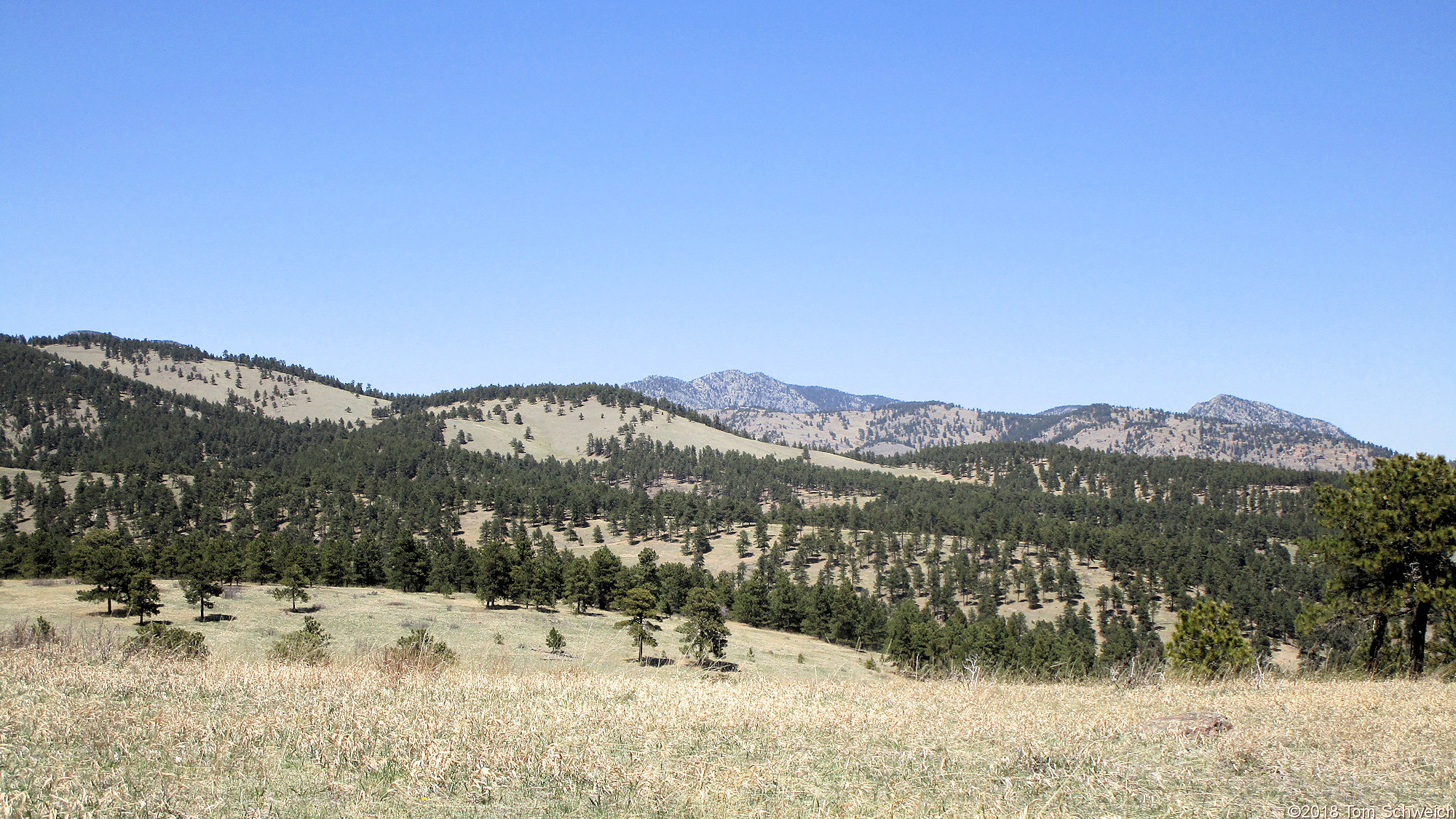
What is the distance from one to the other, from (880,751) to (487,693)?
4.67m

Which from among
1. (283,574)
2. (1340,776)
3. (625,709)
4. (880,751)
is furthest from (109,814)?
(283,574)

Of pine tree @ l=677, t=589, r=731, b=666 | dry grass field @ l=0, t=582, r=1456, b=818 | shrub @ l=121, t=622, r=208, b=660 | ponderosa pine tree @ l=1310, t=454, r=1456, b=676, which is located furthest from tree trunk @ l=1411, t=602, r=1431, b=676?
pine tree @ l=677, t=589, r=731, b=666

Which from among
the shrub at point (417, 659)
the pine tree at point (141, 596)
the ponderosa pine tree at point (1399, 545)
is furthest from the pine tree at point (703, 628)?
the shrub at point (417, 659)

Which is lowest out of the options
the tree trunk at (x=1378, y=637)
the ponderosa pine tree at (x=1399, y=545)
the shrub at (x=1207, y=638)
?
the shrub at (x=1207, y=638)

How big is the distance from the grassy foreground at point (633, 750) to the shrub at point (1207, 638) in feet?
54.1

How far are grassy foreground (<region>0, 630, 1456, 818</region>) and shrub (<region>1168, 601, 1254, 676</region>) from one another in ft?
54.1

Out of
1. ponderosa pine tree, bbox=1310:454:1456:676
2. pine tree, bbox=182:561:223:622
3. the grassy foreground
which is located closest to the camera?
the grassy foreground

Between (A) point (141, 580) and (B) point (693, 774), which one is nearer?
(B) point (693, 774)

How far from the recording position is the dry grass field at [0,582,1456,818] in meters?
5.72

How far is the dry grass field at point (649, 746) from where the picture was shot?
572cm

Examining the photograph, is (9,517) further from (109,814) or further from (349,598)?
(109,814)

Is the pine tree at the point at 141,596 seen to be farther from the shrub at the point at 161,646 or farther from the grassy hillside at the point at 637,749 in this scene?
the grassy hillside at the point at 637,749

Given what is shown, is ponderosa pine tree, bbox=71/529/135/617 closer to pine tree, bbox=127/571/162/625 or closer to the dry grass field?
pine tree, bbox=127/571/162/625

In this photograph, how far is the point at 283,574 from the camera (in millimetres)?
76812
